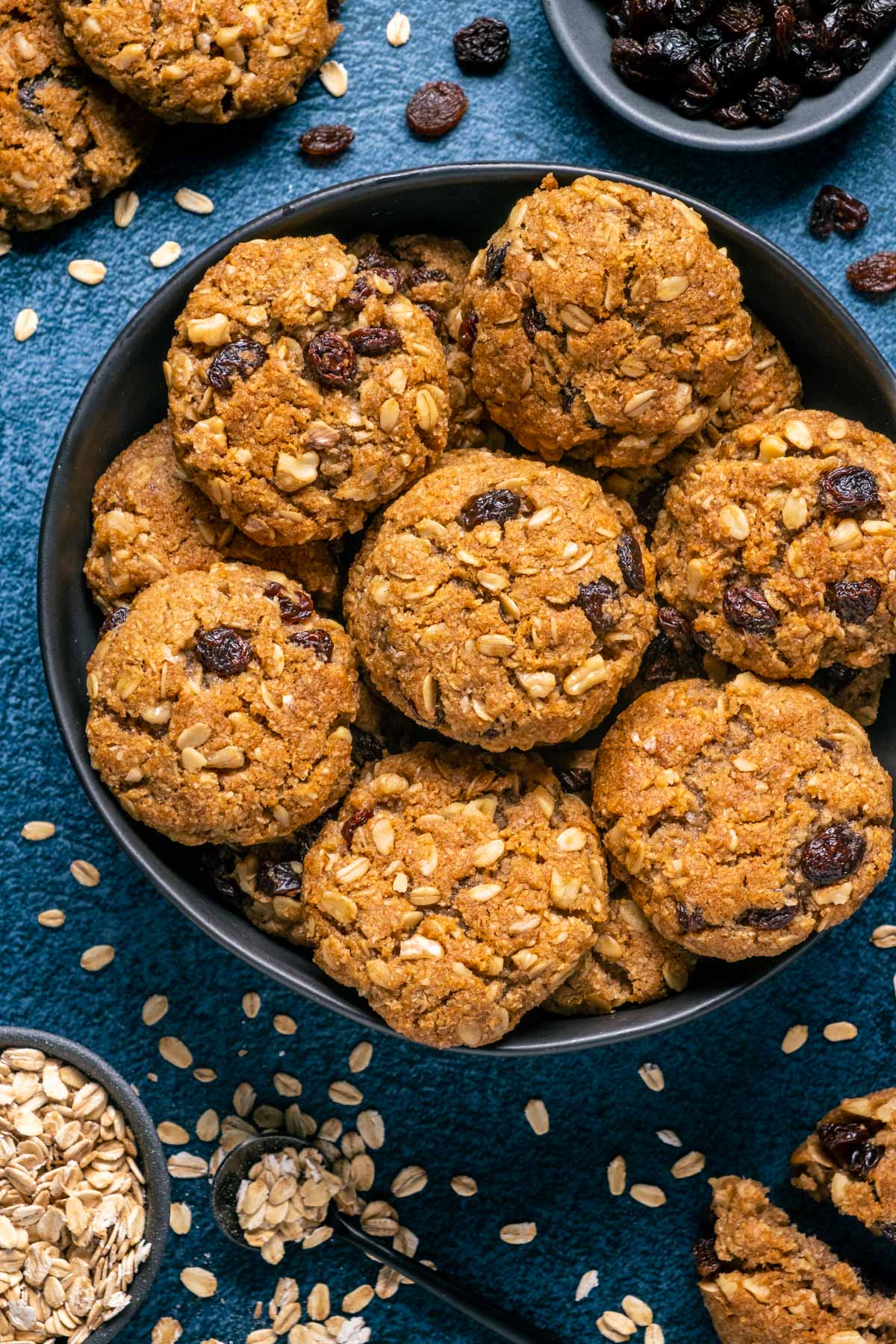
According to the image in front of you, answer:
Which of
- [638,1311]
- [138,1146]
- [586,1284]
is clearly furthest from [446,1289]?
[138,1146]

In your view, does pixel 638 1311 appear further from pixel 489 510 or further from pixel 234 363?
pixel 234 363

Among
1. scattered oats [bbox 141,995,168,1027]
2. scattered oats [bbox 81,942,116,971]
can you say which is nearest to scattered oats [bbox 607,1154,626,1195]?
scattered oats [bbox 141,995,168,1027]

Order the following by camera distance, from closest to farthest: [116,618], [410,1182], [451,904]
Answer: [451,904], [116,618], [410,1182]

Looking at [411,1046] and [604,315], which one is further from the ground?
[604,315]

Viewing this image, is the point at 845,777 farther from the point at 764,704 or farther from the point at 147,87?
the point at 147,87

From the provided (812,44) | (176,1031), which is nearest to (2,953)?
(176,1031)

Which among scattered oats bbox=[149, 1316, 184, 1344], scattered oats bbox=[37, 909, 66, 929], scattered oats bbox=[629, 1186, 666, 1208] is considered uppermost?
scattered oats bbox=[37, 909, 66, 929]

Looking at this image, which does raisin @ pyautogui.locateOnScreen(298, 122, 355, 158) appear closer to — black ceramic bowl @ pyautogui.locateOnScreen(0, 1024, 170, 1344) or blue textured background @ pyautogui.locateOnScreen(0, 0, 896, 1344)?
blue textured background @ pyautogui.locateOnScreen(0, 0, 896, 1344)
